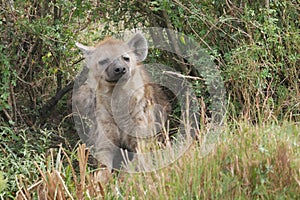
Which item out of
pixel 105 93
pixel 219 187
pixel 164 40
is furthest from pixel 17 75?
pixel 219 187

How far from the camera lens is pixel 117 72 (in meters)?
4.94

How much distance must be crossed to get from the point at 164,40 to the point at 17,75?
51.2 inches

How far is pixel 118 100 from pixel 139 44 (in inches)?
19.0

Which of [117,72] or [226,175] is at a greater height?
[117,72]

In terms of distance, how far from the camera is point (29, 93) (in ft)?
19.5

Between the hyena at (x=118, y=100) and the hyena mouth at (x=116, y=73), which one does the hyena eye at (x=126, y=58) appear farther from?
the hyena mouth at (x=116, y=73)

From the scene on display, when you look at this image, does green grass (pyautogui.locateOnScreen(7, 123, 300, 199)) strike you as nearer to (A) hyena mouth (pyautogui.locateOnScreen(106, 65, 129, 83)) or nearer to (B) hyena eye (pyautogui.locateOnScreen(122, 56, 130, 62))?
(A) hyena mouth (pyautogui.locateOnScreen(106, 65, 129, 83))

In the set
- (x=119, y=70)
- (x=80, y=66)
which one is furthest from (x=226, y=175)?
Result: (x=80, y=66)

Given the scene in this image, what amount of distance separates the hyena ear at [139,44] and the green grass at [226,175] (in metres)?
1.40

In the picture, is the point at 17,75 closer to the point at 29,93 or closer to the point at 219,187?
the point at 29,93

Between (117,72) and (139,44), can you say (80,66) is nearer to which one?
(139,44)

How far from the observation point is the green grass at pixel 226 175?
3.39 meters

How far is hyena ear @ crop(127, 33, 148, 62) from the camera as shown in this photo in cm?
517

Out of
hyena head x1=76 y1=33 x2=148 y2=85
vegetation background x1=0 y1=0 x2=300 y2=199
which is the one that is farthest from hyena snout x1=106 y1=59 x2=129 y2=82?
vegetation background x1=0 y1=0 x2=300 y2=199
